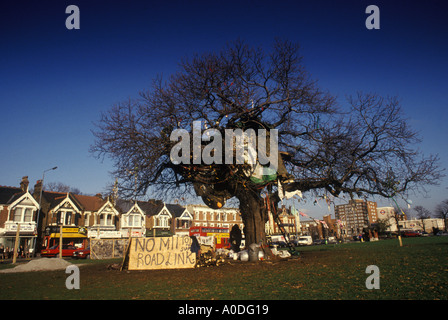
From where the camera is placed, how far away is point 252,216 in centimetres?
1886

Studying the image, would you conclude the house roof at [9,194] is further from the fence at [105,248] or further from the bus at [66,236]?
the fence at [105,248]

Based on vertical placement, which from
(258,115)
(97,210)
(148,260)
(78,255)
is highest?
(258,115)

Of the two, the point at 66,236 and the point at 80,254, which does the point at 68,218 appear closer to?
the point at 66,236

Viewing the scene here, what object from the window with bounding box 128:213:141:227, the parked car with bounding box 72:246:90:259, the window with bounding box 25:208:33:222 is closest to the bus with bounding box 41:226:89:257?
the window with bounding box 25:208:33:222

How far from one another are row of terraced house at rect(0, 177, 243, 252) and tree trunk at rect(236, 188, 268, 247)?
850 inches

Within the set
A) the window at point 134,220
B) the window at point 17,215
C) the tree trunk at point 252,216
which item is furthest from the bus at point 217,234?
the window at point 17,215

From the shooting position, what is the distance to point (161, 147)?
1655cm

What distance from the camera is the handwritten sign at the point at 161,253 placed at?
15.2 m

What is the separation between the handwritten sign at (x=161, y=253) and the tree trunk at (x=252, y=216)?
442 cm

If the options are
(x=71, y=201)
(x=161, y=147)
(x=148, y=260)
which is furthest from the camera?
(x=71, y=201)

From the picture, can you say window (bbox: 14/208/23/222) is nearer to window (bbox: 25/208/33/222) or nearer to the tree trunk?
window (bbox: 25/208/33/222)

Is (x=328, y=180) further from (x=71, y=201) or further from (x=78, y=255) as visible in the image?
(x=71, y=201)
